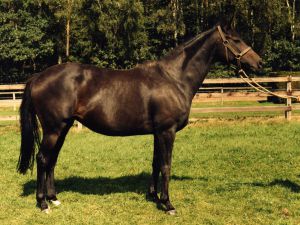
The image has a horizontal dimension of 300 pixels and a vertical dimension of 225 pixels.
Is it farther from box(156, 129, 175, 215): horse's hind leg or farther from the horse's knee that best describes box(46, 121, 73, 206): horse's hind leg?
box(156, 129, 175, 215): horse's hind leg

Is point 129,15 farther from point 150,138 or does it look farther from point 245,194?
point 245,194

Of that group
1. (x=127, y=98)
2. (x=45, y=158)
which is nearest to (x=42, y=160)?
(x=45, y=158)

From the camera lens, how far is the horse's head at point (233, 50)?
5355 mm

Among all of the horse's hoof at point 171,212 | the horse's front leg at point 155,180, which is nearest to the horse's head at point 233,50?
the horse's front leg at point 155,180

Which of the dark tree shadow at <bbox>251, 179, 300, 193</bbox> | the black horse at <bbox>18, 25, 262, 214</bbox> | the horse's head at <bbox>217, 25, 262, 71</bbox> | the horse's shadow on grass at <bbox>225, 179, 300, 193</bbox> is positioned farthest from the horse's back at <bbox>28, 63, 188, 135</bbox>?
the dark tree shadow at <bbox>251, 179, 300, 193</bbox>

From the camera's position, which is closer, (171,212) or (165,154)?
(171,212)

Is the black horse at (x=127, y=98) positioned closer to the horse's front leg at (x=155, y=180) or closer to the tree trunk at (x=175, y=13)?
the horse's front leg at (x=155, y=180)

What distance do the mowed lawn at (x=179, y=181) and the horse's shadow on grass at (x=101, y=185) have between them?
0.02m

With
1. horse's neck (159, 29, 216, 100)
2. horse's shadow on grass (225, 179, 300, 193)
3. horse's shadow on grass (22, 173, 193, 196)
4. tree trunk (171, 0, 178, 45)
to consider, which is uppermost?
tree trunk (171, 0, 178, 45)

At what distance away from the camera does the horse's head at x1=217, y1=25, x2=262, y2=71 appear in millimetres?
5355

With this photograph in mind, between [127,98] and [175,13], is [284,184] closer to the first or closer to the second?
[127,98]

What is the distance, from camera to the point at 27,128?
17.7 ft

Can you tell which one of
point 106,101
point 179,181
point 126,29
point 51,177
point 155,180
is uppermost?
point 126,29

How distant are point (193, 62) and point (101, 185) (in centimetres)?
267
